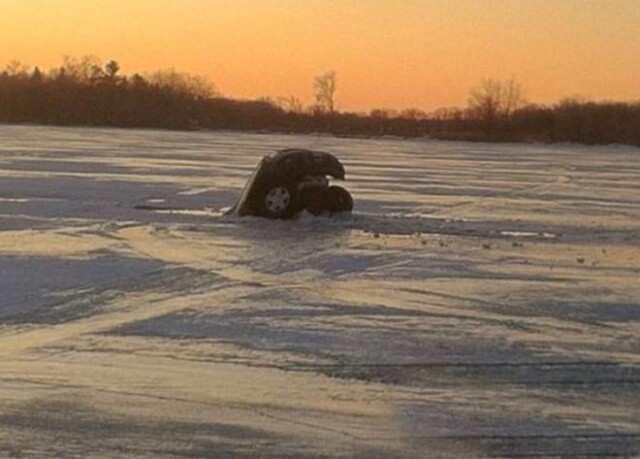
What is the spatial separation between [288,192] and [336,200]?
0.87m

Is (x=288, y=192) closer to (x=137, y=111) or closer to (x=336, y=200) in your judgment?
(x=336, y=200)

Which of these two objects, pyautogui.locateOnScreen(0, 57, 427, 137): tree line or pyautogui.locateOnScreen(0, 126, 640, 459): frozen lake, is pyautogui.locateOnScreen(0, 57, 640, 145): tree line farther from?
pyautogui.locateOnScreen(0, 126, 640, 459): frozen lake

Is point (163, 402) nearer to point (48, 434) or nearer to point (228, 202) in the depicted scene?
point (48, 434)

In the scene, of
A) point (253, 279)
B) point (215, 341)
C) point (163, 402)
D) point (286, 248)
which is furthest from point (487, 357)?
point (286, 248)

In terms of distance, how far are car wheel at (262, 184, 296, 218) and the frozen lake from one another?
298 millimetres

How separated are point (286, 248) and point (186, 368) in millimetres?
8268

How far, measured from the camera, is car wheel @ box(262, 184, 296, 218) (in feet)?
69.9

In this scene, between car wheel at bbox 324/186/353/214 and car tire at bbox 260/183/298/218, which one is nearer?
car tire at bbox 260/183/298/218

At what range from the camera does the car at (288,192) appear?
21.4 meters

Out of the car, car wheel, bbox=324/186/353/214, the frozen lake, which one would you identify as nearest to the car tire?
the car

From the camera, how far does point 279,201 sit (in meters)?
21.4

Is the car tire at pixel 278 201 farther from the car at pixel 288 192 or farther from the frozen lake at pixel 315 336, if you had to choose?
the frozen lake at pixel 315 336

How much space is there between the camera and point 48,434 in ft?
22.4

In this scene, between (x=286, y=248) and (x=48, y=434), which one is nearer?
(x=48, y=434)
